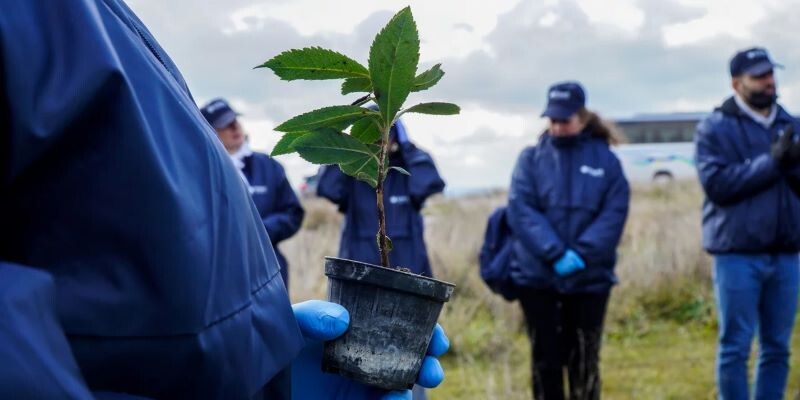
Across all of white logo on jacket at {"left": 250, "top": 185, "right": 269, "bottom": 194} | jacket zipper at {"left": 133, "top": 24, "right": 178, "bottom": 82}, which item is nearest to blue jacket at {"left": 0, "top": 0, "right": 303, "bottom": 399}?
jacket zipper at {"left": 133, "top": 24, "right": 178, "bottom": 82}

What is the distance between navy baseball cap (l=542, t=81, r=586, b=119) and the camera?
492 centimetres

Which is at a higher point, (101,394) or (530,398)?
(101,394)

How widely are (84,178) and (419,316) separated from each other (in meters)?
0.76

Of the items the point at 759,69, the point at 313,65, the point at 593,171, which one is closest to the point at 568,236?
the point at 593,171

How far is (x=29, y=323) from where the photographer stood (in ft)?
2.77

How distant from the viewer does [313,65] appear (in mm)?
1532

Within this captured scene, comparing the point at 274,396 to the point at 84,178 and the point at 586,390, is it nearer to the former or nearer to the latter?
the point at 84,178

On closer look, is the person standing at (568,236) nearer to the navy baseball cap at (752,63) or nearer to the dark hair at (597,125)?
the dark hair at (597,125)

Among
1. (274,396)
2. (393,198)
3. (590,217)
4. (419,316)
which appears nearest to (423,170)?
(393,198)

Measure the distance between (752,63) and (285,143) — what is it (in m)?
3.96

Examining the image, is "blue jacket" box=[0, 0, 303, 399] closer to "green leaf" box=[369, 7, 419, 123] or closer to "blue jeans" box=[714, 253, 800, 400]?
"green leaf" box=[369, 7, 419, 123]

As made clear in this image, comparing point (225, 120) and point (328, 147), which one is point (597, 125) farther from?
point (328, 147)

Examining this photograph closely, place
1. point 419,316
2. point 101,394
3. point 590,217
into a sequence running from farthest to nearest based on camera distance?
point 590,217 → point 419,316 → point 101,394

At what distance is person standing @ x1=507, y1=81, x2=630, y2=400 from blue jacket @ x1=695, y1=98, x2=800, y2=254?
458 millimetres
